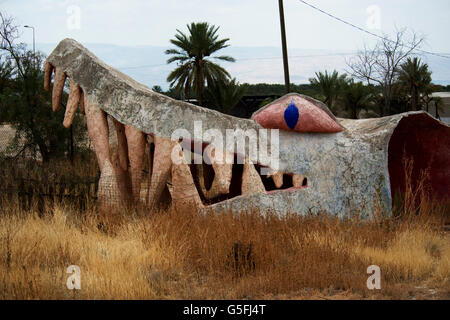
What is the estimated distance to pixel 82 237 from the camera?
17.7ft

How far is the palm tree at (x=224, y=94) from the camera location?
20812 millimetres

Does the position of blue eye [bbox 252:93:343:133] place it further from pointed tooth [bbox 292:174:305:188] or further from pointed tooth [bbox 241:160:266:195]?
pointed tooth [bbox 241:160:266:195]

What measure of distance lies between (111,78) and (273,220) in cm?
234

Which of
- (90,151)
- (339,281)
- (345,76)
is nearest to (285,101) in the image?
(339,281)

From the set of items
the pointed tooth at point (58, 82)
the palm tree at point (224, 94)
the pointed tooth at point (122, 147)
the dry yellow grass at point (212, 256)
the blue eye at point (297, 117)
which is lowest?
the dry yellow grass at point (212, 256)

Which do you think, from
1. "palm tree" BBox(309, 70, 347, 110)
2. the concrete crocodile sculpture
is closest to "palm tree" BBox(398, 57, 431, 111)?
"palm tree" BBox(309, 70, 347, 110)

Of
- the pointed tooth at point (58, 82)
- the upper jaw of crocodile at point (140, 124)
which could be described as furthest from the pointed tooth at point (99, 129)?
the pointed tooth at point (58, 82)

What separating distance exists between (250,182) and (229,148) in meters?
0.43

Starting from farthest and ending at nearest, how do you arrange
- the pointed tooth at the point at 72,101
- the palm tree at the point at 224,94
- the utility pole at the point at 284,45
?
the palm tree at the point at 224,94, the utility pole at the point at 284,45, the pointed tooth at the point at 72,101

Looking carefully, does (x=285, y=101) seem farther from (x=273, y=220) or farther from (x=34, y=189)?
(x=34, y=189)

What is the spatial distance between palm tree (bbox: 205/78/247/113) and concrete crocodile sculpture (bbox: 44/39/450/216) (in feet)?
47.7

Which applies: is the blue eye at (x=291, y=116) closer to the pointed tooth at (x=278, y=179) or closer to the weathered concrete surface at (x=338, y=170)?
the weathered concrete surface at (x=338, y=170)

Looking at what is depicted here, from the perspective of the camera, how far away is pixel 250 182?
5781 millimetres

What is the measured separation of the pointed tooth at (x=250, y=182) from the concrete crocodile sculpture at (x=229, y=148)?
0.03 ft
